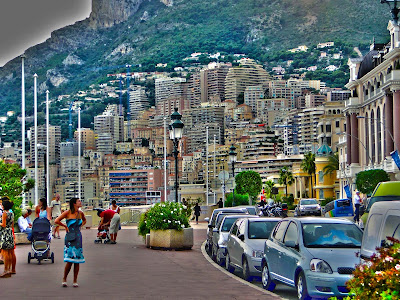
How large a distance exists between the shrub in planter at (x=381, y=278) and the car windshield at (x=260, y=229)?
386 inches

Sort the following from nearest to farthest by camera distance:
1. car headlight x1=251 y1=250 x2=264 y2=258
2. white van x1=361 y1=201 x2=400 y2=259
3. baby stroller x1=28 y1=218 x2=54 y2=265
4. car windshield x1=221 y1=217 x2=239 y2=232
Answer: white van x1=361 y1=201 x2=400 y2=259 < car headlight x1=251 y1=250 x2=264 y2=258 < baby stroller x1=28 y1=218 x2=54 y2=265 < car windshield x1=221 y1=217 x2=239 y2=232

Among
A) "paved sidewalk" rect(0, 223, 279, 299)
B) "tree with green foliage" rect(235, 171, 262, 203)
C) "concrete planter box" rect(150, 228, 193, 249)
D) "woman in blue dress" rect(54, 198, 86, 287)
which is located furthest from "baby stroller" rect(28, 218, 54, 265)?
"tree with green foliage" rect(235, 171, 262, 203)

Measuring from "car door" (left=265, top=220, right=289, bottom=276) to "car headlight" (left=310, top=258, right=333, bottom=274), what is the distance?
155cm

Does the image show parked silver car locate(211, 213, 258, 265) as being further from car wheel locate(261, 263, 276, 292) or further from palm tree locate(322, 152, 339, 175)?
palm tree locate(322, 152, 339, 175)

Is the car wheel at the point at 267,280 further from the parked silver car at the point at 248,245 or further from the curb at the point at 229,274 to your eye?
the parked silver car at the point at 248,245

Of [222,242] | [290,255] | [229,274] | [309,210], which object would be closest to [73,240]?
[290,255]

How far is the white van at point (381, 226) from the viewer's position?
1059 cm

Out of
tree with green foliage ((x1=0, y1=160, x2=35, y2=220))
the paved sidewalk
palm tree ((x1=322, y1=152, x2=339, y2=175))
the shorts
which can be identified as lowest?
the paved sidewalk

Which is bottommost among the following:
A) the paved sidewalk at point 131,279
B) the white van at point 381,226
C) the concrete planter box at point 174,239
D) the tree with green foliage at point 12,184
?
the paved sidewalk at point 131,279

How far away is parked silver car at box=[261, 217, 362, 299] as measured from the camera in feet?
44.7

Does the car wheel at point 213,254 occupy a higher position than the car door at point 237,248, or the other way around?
the car door at point 237,248

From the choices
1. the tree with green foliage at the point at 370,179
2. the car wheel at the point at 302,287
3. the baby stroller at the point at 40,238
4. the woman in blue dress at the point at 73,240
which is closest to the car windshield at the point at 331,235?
the car wheel at the point at 302,287

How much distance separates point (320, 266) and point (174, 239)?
12614 millimetres

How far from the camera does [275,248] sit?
15.8m
